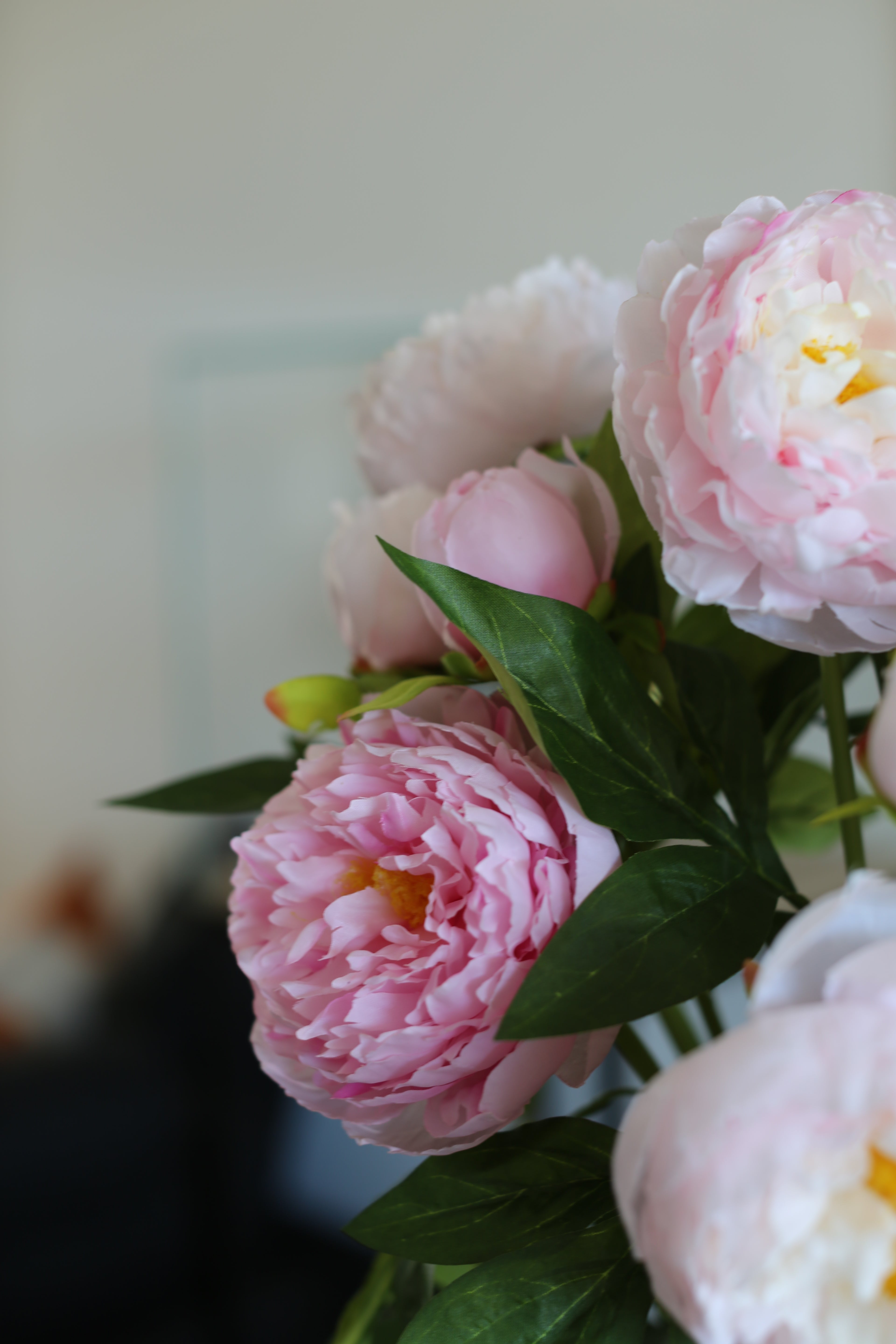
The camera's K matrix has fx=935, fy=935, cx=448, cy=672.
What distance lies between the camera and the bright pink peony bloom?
0.70ft

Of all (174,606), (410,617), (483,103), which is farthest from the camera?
(174,606)

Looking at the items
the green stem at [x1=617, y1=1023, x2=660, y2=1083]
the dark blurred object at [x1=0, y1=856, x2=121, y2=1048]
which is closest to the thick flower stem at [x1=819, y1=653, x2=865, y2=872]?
the green stem at [x1=617, y1=1023, x2=660, y2=1083]

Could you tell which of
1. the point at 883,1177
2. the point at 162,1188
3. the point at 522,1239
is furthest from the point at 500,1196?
the point at 162,1188

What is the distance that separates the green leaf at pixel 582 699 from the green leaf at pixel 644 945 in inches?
0.5

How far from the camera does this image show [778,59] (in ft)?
3.40

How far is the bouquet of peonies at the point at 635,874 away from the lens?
0.15 m

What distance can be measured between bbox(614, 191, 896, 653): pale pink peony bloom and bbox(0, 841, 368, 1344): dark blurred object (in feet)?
3.30

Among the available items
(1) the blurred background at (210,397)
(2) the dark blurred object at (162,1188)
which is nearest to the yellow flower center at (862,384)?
(1) the blurred background at (210,397)

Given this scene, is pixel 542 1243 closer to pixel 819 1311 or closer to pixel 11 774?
pixel 819 1311

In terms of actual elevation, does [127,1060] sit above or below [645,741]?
below

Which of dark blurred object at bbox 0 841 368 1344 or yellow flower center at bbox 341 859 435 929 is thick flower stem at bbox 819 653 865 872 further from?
dark blurred object at bbox 0 841 368 1344

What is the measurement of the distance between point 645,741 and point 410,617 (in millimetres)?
86

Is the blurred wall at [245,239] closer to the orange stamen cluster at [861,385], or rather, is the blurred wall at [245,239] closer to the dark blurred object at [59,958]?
the dark blurred object at [59,958]

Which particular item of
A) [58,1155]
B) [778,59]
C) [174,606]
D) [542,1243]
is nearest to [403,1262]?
[542,1243]
